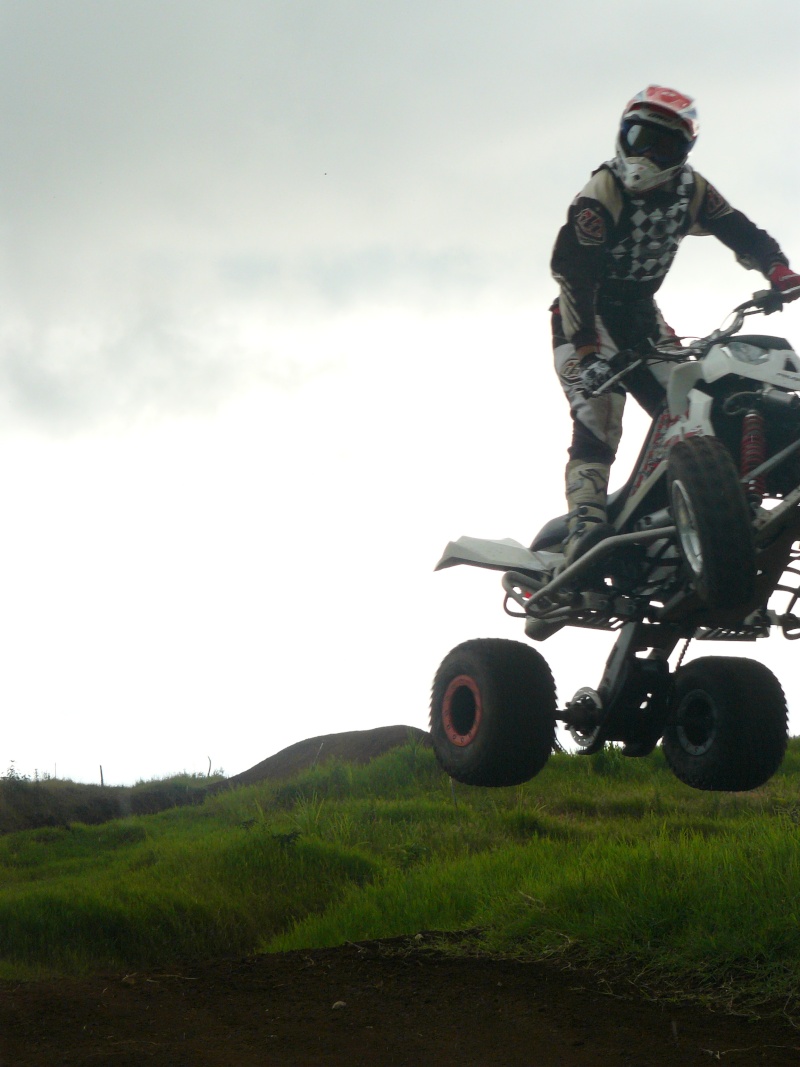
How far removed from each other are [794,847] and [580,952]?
1.57m

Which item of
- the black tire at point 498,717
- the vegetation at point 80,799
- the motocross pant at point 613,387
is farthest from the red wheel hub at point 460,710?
the vegetation at point 80,799

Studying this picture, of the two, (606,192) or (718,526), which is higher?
(606,192)

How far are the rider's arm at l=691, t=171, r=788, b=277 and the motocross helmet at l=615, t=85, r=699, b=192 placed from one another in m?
0.43

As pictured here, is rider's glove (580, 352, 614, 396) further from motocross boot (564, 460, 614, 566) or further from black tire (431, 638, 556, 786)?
black tire (431, 638, 556, 786)

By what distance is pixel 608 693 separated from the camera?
550cm

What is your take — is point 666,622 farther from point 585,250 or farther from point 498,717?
point 585,250

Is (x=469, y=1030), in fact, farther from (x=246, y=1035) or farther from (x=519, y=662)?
(x=519, y=662)

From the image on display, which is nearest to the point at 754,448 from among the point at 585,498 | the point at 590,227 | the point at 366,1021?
the point at 585,498

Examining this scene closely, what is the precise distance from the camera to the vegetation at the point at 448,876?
6.54 metres

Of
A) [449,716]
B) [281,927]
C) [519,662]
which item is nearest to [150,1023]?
[449,716]

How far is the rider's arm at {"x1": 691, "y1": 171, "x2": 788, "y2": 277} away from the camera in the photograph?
5812mm

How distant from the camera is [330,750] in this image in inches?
933

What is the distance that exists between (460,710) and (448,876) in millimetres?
5472

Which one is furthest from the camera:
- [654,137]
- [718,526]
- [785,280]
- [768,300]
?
[785,280]
